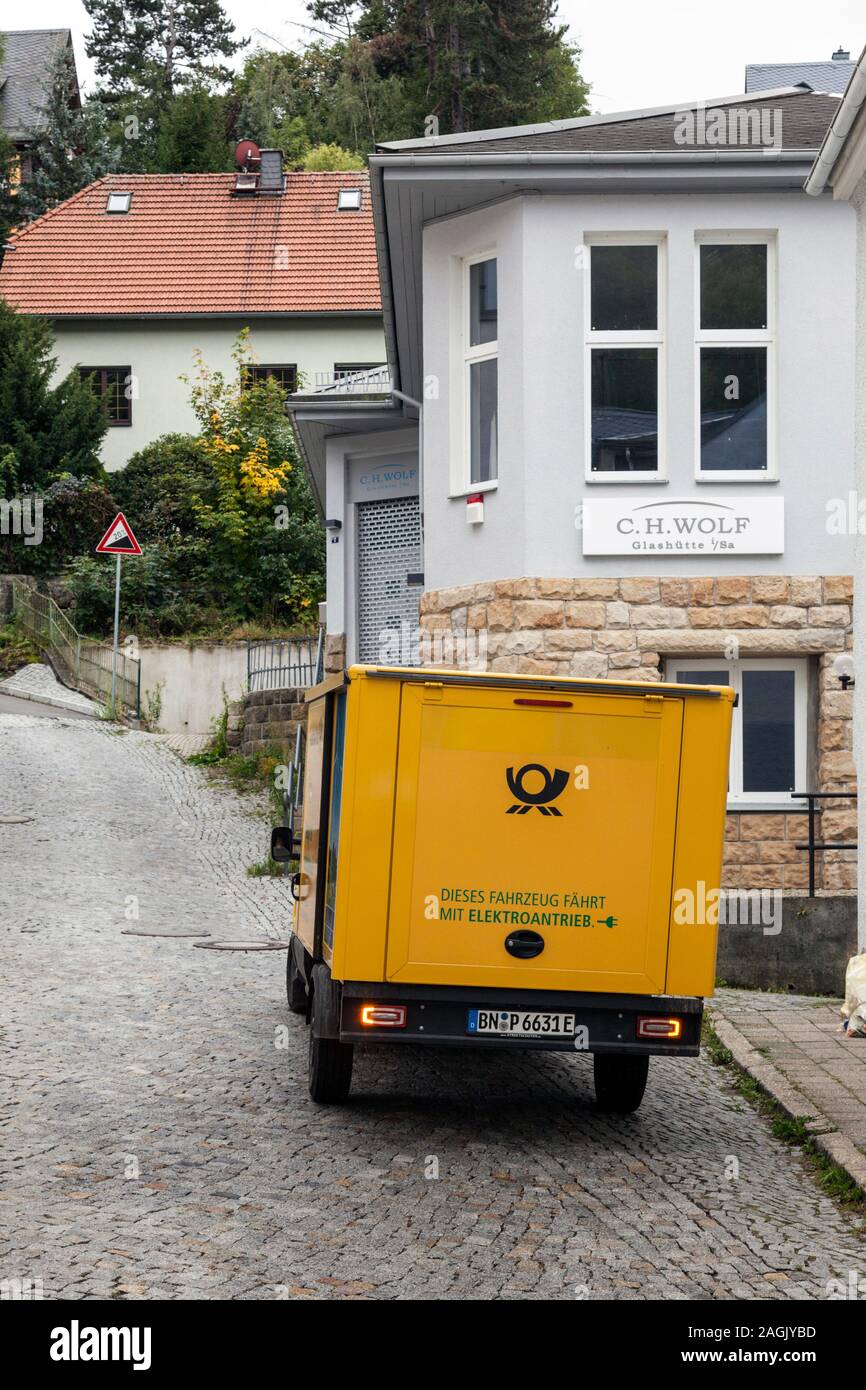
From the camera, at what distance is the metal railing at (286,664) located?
85.9ft

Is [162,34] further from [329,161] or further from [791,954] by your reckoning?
[791,954]

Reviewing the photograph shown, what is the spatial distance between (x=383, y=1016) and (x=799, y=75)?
55.4 ft

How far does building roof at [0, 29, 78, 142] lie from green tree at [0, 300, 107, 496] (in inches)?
1195

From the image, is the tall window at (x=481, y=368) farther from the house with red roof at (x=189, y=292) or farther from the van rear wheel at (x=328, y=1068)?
the house with red roof at (x=189, y=292)

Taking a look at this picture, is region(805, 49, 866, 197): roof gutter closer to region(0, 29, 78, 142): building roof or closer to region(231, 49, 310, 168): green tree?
region(231, 49, 310, 168): green tree

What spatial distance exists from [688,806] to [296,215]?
40.2 meters

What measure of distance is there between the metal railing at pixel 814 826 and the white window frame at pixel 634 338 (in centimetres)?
312

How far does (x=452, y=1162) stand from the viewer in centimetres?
781

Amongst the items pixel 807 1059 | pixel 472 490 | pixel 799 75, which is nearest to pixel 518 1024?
pixel 807 1059

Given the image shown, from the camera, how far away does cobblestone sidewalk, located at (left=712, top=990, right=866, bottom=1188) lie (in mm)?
8477

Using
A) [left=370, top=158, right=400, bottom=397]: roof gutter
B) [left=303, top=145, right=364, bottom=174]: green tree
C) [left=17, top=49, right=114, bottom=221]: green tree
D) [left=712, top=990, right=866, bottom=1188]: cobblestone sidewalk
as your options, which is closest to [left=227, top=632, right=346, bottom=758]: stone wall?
[left=370, top=158, right=400, bottom=397]: roof gutter

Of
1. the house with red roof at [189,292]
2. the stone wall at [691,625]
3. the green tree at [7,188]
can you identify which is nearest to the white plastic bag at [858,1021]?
the stone wall at [691,625]

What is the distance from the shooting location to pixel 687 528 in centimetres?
1497
